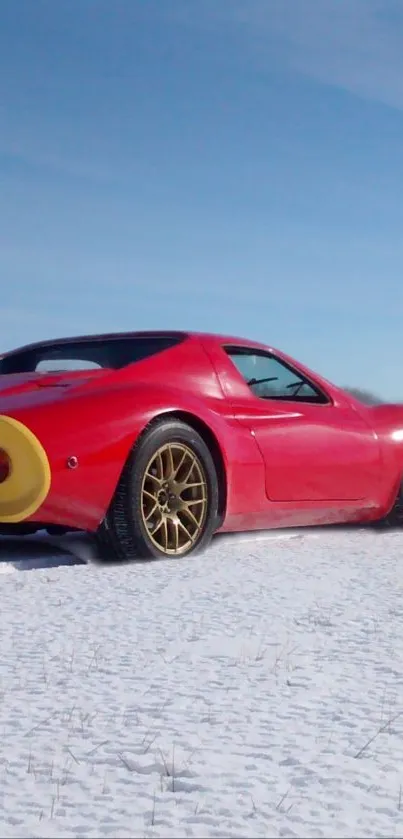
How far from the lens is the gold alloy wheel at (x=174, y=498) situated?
4926mm

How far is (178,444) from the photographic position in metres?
5.00

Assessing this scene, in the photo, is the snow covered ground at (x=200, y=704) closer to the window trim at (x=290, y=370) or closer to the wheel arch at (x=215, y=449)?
the wheel arch at (x=215, y=449)

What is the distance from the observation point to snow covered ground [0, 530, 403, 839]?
6.06ft

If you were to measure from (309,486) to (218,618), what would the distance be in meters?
2.51

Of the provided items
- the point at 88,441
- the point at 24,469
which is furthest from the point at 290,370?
the point at 24,469

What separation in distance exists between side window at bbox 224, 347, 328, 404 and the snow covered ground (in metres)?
1.69

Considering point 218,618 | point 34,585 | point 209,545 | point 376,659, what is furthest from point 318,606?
point 209,545

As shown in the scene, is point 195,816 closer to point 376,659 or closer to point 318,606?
point 376,659

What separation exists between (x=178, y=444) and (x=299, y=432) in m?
1.10

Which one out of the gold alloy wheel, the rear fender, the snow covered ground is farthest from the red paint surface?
the snow covered ground

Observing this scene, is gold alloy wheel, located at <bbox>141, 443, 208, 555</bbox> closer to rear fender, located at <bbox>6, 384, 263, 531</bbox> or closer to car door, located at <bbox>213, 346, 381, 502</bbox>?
rear fender, located at <bbox>6, 384, 263, 531</bbox>

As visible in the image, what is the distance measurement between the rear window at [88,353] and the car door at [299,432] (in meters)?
0.44

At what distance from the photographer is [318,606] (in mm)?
3756

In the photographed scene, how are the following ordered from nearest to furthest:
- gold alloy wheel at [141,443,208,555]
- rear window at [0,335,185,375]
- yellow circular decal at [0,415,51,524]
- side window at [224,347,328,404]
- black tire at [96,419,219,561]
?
yellow circular decal at [0,415,51,524] → black tire at [96,419,219,561] → gold alloy wheel at [141,443,208,555] → rear window at [0,335,185,375] → side window at [224,347,328,404]
